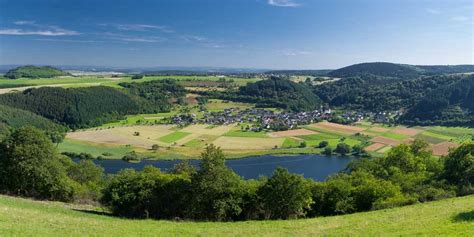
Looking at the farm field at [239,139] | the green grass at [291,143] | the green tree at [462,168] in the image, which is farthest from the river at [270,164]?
the green tree at [462,168]

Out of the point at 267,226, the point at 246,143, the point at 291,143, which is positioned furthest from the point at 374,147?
the point at 267,226

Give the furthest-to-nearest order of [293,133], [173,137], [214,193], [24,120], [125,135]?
[24,120] → [293,133] → [125,135] → [173,137] → [214,193]

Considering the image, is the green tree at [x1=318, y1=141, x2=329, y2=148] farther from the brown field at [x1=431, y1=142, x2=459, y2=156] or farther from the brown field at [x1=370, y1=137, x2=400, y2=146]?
the brown field at [x1=431, y1=142, x2=459, y2=156]

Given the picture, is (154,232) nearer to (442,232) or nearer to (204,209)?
(204,209)

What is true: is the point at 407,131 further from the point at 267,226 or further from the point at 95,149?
the point at 267,226

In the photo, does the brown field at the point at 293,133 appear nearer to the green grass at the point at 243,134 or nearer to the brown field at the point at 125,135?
the green grass at the point at 243,134

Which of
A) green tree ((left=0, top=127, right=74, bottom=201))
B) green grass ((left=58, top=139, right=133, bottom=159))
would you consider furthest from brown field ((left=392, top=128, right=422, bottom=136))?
green tree ((left=0, top=127, right=74, bottom=201))
